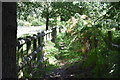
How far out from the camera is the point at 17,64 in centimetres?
292

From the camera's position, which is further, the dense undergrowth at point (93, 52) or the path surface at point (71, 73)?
the path surface at point (71, 73)

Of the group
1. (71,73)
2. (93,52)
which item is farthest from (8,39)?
(71,73)

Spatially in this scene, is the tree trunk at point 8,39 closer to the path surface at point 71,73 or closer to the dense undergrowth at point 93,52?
the dense undergrowth at point 93,52

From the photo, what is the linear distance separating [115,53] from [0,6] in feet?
5.79

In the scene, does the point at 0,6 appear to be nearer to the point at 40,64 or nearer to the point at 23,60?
the point at 23,60

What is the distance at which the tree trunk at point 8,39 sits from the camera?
2.54m

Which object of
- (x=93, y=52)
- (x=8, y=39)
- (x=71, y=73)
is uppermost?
(x=8, y=39)

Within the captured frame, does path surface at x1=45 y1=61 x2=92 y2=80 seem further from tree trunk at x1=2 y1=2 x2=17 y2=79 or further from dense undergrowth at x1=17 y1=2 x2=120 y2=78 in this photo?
tree trunk at x1=2 y1=2 x2=17 y2=79

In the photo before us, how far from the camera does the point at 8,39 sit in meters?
2.61

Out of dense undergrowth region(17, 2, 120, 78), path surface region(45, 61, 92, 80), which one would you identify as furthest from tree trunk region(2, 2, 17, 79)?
path surface region(45, 61, 92, 80)

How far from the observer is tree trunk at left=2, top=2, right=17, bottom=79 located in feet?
8.35

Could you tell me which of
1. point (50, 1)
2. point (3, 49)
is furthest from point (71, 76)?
point (50, 1)

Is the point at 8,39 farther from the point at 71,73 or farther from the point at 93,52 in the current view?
the point at 71,73

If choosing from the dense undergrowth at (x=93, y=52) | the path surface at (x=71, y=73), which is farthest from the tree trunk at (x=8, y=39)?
the path surface at (x=71, y=73)
